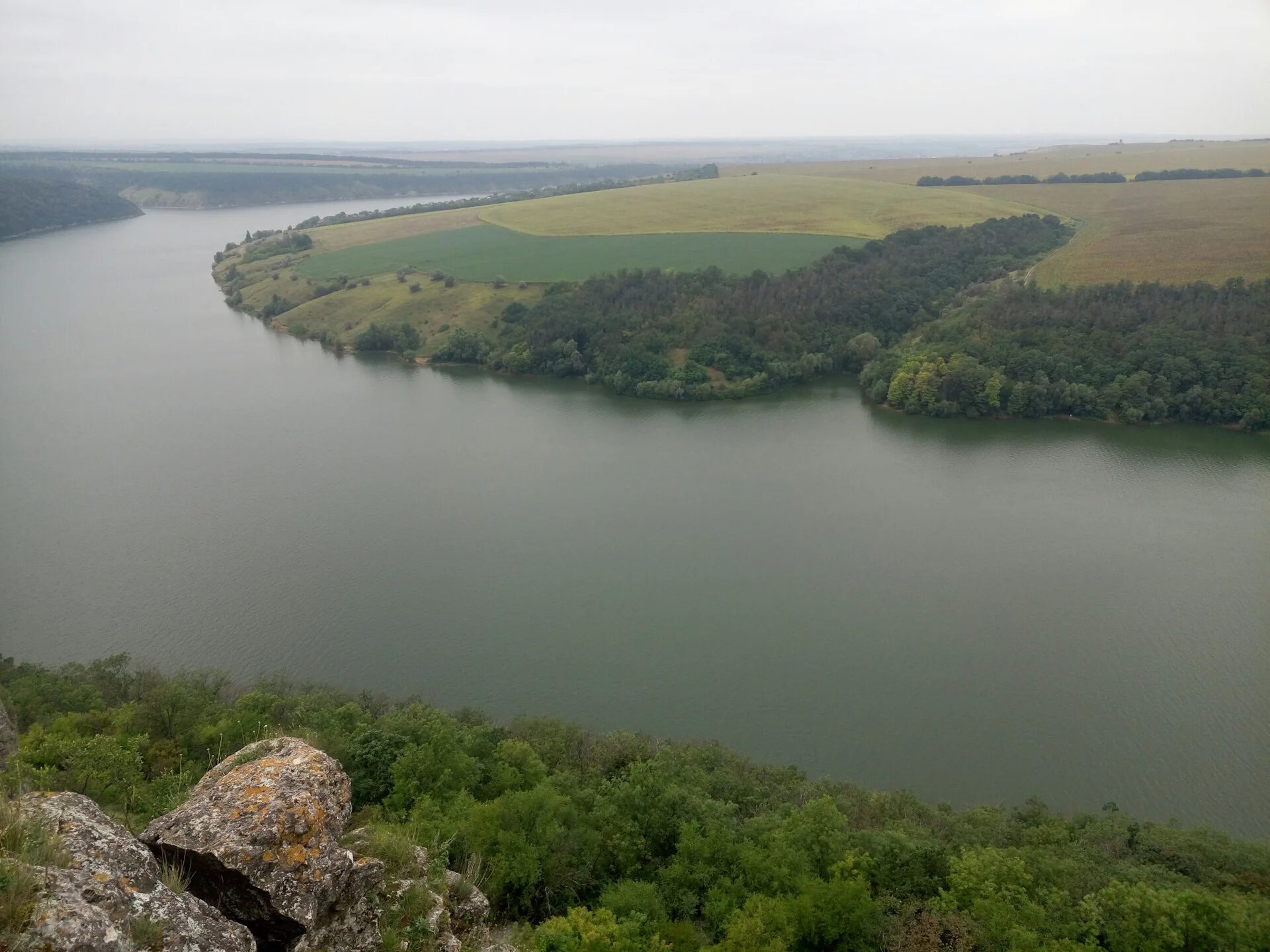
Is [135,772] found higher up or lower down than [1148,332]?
lower down

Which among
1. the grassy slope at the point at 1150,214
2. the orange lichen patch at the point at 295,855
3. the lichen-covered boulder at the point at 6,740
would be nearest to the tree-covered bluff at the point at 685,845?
the lichen-covered boulder at the point at 6,740

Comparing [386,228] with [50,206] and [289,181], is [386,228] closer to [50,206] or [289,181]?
[50,206]

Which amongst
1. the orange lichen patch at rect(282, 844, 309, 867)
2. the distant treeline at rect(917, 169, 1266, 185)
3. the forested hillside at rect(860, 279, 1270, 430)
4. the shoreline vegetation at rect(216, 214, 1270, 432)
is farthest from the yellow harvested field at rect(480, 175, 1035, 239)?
the orange lichen patch at rect(282, 844, 309, 867)

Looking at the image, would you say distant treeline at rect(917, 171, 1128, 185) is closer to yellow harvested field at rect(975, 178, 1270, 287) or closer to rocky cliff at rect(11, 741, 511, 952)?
yellow harvested field at rect(975, 178, 1270, 287)

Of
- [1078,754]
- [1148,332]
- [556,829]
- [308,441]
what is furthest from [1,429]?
[1148,332]

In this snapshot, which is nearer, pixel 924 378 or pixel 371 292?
pixel 924 378

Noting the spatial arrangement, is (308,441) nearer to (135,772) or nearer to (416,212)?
(135,772)

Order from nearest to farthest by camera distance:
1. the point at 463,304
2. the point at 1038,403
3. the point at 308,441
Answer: the point at 308,441, the point at 1038,403, the point at 463,304

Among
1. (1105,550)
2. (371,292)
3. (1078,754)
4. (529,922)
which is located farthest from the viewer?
(371,292)
